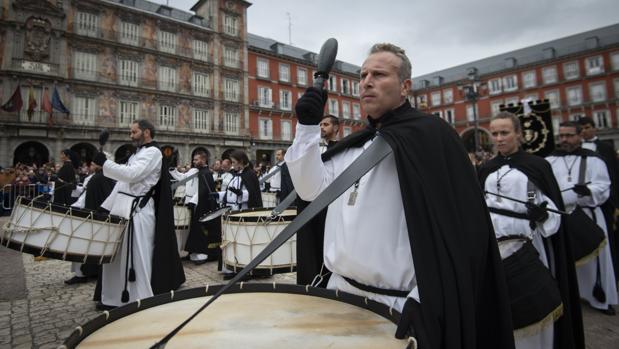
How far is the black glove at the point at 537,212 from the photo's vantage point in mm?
2906

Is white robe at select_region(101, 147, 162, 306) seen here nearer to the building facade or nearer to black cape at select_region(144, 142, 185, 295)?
black cape at select_region(144, 142, 185, 295)

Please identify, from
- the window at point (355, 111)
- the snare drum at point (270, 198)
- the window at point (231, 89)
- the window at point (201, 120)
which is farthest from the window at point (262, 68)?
the snare drum at point (270, 198)

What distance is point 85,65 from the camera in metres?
25.3

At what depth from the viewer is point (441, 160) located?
1509mm

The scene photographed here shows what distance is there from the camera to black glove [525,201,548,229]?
9.53 ft

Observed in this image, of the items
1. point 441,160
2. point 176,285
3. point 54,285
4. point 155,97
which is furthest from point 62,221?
point 155,97

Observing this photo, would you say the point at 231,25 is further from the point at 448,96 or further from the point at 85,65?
the point at 448,96

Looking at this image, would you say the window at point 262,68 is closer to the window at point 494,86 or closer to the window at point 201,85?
the window at point 201,85

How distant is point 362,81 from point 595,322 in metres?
4.50

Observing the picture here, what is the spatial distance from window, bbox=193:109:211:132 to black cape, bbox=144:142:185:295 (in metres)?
27.6

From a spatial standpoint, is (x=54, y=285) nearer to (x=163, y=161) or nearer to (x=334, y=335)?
(x=163, y=161)

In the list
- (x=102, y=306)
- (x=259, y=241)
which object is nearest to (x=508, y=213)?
(x=259, y=241)

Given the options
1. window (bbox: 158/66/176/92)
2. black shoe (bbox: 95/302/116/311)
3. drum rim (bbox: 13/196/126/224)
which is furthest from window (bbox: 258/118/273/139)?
drum rim (bbox: 13/196/126/224)

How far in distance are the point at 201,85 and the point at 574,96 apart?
4472cm
